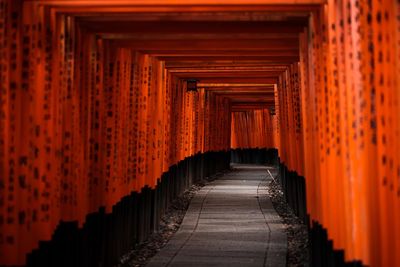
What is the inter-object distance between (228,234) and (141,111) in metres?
2.88

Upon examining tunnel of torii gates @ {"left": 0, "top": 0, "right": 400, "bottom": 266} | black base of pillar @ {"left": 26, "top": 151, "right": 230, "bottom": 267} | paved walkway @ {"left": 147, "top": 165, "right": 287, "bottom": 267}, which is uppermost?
tunnel of torii gates @ {"left": 0, "top": 0, "right": 400, "bottom": 266}

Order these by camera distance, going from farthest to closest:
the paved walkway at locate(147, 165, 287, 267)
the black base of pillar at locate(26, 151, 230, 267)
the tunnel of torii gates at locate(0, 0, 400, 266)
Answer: the paved walkway at locate(147, 165, 287, 267) < the black base of pillar at locate(26, 151, 230, 267) < the tunnel of torii gates at locate(0, 0, 400, 266)

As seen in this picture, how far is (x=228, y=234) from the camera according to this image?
11.8 m

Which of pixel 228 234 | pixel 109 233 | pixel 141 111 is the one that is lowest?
pixel 228 234

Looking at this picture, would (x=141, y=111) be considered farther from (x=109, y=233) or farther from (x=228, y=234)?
(x=228, y=234)

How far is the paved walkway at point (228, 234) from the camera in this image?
9.54m

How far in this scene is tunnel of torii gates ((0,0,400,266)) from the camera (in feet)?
16.5

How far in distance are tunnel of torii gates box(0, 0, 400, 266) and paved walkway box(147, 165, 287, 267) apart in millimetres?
792

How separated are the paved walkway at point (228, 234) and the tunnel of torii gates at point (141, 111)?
79 centimetres

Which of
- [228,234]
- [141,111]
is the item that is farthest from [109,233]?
[228,234]

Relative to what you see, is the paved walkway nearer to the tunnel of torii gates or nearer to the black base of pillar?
the black base of pillar

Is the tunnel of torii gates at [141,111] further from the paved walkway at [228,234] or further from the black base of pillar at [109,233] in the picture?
the paved walkway at [228,234]

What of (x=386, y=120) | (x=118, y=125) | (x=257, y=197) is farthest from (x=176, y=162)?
(x=386, y=120)

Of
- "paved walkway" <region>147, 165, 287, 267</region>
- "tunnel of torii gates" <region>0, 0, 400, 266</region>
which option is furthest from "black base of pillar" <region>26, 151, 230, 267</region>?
"paved walkway" <region>147, 165, 287, 267</region>
